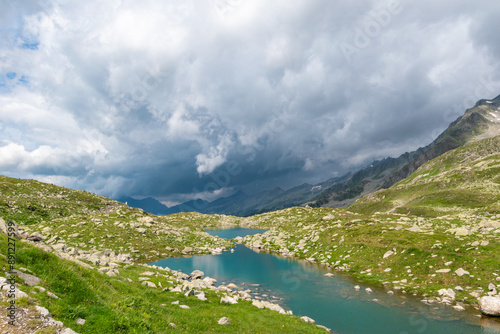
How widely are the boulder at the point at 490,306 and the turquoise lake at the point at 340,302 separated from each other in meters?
0.78

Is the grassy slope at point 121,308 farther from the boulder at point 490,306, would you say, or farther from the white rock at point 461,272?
the white rock at point 461,272

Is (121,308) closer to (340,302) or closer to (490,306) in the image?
(340,302)

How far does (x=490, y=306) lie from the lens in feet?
82.9

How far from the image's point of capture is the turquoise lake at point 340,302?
81.3 feet

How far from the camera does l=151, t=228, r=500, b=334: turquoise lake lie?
81.3ft

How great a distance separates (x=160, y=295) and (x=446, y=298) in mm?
34925

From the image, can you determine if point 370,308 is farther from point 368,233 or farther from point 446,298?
point 368,233

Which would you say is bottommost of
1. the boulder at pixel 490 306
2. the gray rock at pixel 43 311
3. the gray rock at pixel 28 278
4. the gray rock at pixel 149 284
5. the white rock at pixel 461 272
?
the boulder at pixel 490 306

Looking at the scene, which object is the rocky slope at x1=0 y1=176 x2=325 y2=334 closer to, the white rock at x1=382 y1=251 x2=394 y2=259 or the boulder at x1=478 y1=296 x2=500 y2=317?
the boulder at x1=478 y1=296 x2=500 y2=317

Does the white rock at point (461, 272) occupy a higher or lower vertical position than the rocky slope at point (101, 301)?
lower

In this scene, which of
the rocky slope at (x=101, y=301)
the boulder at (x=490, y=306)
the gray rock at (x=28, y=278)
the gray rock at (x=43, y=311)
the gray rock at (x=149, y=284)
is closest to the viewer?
the gray rock at (x=43, y=311)

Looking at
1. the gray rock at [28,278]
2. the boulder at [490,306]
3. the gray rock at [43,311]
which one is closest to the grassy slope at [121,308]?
the gray rock at [28,278]

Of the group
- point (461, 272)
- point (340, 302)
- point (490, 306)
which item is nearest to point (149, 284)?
point (340, 302)

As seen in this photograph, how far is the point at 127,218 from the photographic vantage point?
73375mm
